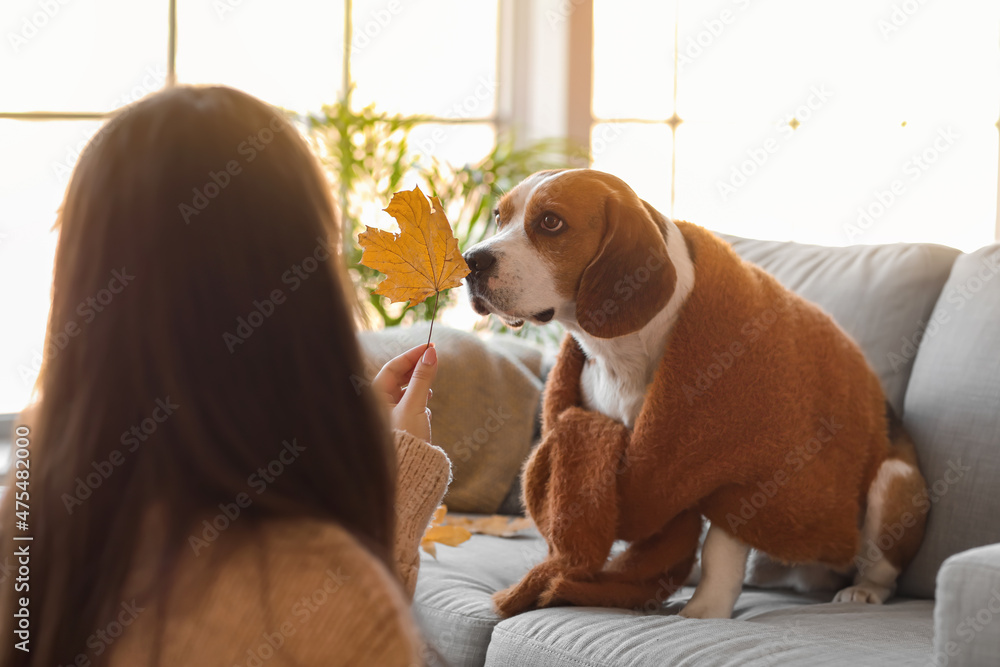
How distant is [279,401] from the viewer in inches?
27.1

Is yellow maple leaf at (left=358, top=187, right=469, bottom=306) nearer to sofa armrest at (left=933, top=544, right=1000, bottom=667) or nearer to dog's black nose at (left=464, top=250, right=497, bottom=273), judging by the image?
dog's black nose at (left=464, top=250, right=497, bottom=273)

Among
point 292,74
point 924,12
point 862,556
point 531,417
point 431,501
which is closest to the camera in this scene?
point 431,501

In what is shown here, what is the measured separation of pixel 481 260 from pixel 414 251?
0.31 m

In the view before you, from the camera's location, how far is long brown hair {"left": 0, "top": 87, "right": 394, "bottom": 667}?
65cm

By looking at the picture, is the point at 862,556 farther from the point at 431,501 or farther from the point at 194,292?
the point at 194,292

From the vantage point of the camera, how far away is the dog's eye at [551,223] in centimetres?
158

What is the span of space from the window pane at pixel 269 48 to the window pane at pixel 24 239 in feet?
1.79

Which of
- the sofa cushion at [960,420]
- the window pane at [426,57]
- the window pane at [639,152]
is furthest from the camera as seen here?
the window pane at [639,152]

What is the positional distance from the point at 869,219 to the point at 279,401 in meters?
3.28

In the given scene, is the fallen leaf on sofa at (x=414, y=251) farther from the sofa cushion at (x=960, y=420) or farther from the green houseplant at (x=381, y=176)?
the green houseplant at (x=381, y=176)

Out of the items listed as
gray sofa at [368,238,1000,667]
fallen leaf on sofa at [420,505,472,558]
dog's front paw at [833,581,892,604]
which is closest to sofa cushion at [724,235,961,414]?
gray sofa at [368,238,1000,667]

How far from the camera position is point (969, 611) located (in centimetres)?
107

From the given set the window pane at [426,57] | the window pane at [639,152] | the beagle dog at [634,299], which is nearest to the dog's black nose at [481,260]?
the beagle dog at [634,299]

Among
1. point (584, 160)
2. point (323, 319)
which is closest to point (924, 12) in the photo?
point (584, 160)
